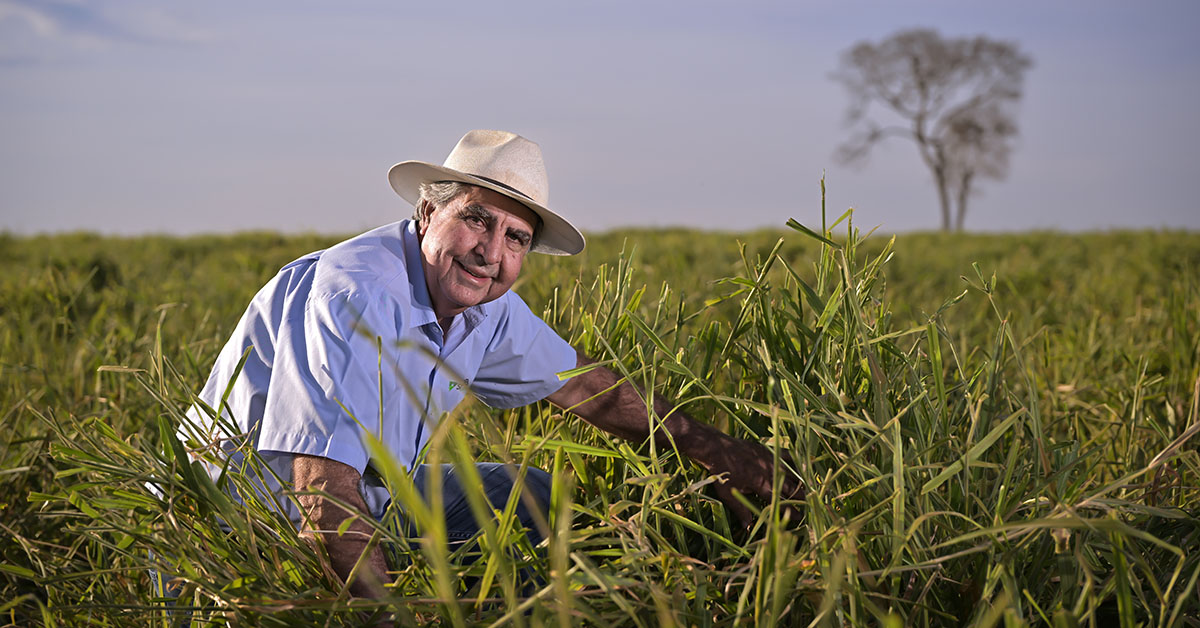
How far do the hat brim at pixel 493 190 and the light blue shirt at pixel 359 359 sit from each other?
0.13 m

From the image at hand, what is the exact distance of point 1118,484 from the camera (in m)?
1.12

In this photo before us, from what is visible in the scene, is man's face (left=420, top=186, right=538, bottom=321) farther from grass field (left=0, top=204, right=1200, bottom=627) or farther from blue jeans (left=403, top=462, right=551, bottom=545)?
blue jeans (left=403, top=462, right=551, bottom=545)

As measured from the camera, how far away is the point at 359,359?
1.47 meters

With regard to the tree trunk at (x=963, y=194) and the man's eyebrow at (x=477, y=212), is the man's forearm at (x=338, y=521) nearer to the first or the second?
the man's eyebrow at (x=477, y=212)

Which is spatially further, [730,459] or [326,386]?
[730,459]

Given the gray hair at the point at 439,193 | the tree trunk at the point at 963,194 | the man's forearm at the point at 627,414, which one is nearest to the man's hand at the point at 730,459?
the man's forearm at the point at 627,414

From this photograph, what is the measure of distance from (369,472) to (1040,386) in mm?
2337

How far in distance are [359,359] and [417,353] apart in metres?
0.23

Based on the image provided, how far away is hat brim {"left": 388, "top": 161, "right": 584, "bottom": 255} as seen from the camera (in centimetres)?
182

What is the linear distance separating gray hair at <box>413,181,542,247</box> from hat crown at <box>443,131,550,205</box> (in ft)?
0.14

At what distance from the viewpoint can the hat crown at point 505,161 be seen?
1836mm

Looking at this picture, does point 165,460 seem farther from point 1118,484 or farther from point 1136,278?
point 1136,278

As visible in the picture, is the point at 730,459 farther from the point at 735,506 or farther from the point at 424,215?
the point at 424,215

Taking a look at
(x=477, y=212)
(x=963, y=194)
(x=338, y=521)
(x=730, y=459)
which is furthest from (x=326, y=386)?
(x=963, y=194)
